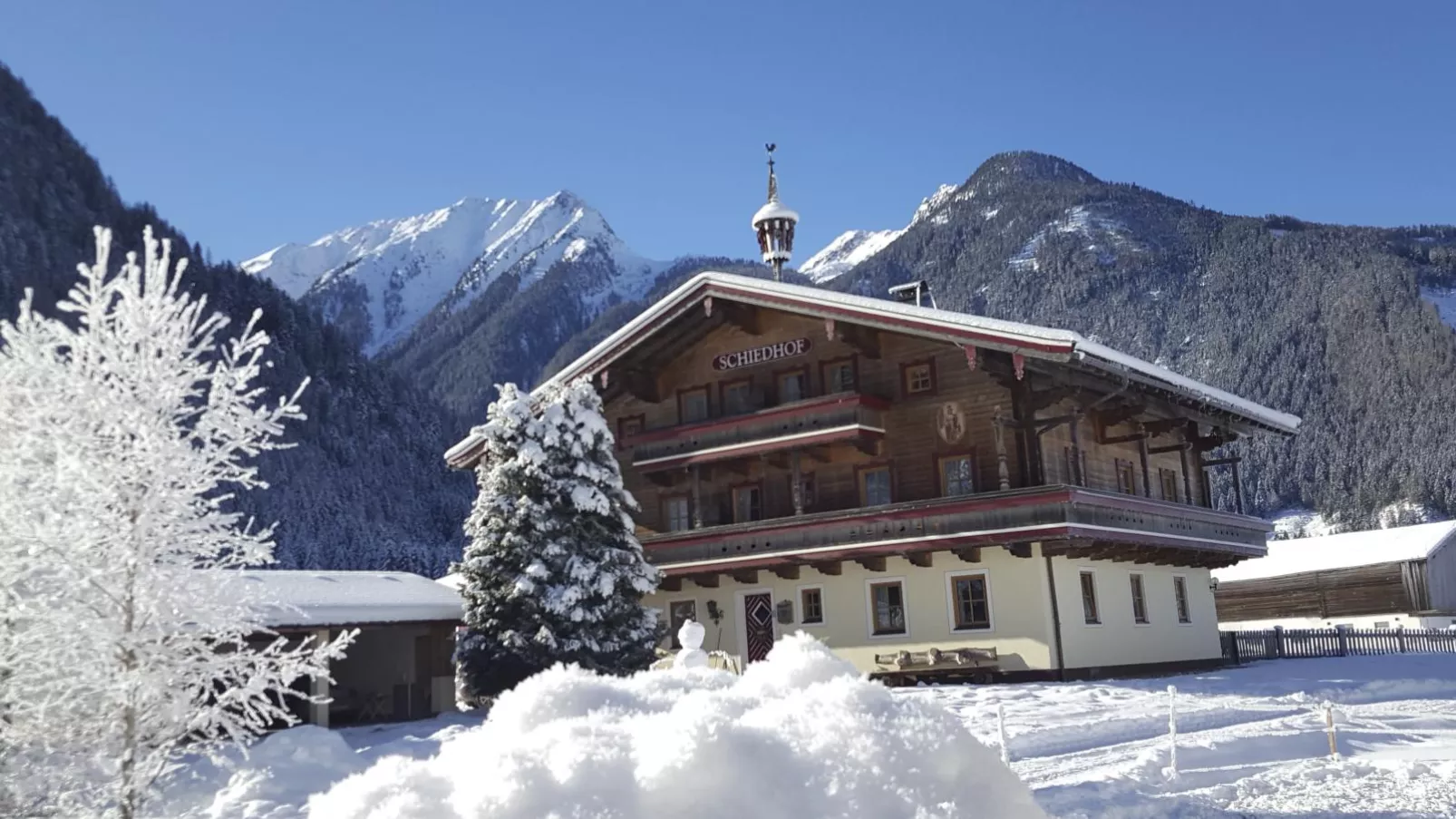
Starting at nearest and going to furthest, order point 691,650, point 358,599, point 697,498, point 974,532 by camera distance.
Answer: point 691,650, point 358,599, point 974,532, point 697,498

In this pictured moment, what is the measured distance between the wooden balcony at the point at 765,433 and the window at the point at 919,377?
0.79 meters

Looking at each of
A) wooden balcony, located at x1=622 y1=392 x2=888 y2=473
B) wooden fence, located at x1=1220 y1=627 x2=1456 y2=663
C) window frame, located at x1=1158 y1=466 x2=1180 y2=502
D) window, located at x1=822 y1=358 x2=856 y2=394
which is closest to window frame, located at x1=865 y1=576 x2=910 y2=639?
wooden balcony, located at x1=622 y1=392 x2=888 y2=473

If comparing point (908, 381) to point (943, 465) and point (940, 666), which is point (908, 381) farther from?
point (940, 666)

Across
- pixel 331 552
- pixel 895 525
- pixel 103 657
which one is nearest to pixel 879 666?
pixel 895 525

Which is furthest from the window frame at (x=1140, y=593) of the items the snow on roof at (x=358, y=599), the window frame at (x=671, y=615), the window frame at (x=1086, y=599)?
the snow on roof at (x=358, y=599)

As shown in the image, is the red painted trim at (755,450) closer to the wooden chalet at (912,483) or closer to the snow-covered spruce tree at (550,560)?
the wooden chalet at (912,483)

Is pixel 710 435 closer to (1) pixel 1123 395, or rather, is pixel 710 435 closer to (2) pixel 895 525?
(2) pixel 895 525

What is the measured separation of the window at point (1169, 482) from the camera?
122 ft

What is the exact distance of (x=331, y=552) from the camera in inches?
3386

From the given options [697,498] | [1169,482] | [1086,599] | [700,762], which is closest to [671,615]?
[697,498]

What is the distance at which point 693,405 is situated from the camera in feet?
120

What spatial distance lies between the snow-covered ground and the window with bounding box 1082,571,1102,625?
212 cm

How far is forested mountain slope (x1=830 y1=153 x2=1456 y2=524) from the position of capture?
112 m

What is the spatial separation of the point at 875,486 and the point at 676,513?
666 cm
